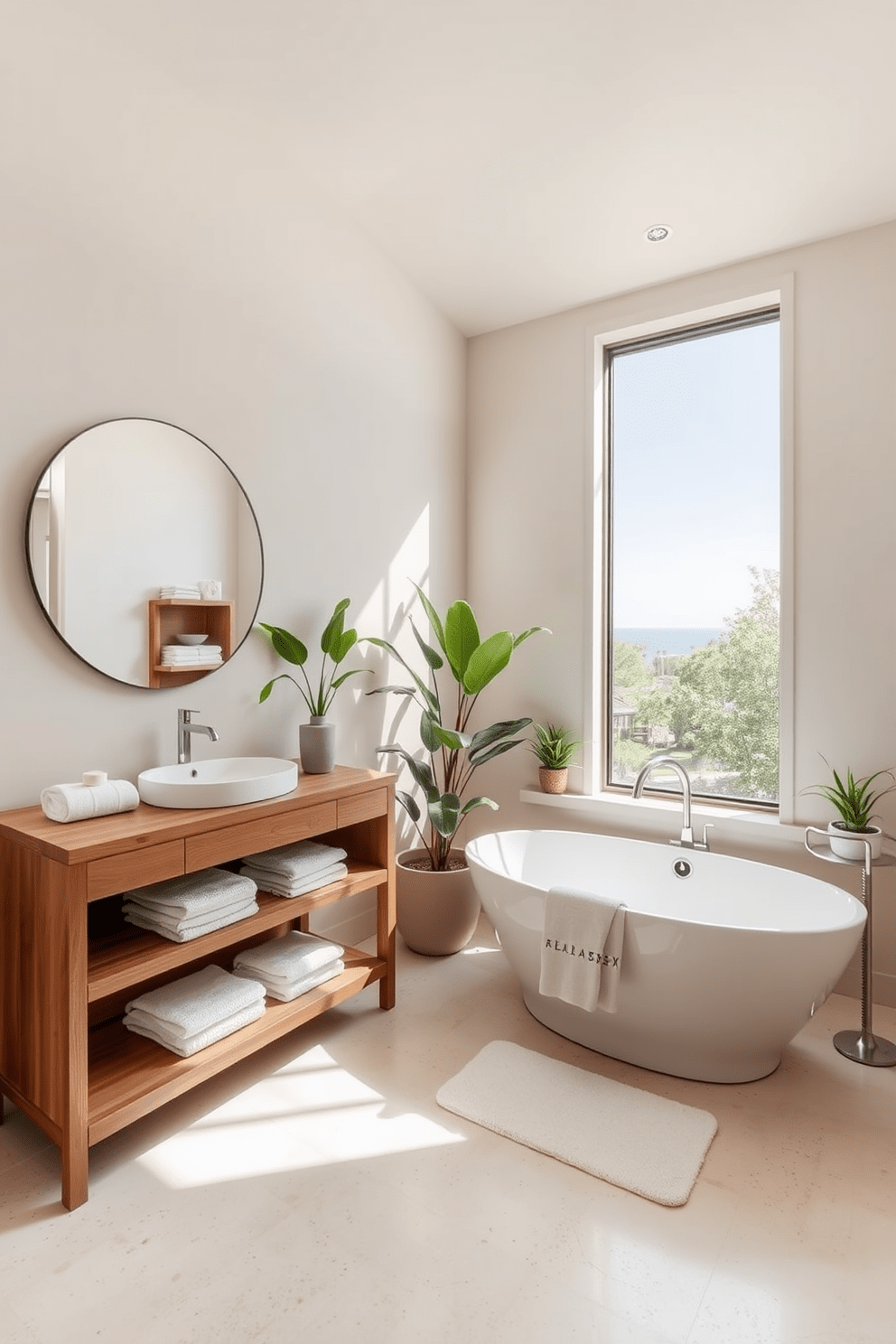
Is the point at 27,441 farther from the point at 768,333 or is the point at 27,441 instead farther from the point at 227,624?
the point at 768,333

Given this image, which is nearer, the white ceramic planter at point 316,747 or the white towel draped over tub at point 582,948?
the white towel draped over tub at point 582,948

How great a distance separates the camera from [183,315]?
233cm

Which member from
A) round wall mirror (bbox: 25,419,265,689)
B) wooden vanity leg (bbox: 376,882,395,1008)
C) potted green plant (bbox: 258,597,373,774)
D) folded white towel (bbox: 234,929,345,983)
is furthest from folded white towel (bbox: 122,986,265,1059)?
round wall mirror (bbox: 25,419,265,689)

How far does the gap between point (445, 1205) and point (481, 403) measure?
320cm

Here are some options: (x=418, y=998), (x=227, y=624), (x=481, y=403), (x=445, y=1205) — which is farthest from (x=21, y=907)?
(x=481, y=403)

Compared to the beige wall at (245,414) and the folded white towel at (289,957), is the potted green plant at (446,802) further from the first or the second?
the folded white towel at (289,957)

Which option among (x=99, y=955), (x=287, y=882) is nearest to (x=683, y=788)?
(x=287, y=882)

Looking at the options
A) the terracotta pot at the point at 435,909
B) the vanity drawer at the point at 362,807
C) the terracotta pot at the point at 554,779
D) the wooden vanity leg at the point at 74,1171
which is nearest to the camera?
the wooden vanity leg at the point at 74,1171

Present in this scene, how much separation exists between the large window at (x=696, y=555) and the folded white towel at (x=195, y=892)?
187cm

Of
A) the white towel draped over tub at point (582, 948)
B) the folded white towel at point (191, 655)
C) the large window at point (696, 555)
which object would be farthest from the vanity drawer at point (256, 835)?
the large window at point (696, 555)

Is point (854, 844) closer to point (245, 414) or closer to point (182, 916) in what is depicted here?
point (182, 916)

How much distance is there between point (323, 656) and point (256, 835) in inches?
37.4

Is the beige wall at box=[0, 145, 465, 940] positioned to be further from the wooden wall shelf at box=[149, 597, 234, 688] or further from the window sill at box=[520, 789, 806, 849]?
the window sill at box=[520, 789, 806, 849]

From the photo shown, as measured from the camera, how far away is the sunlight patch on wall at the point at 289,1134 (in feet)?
5.92
